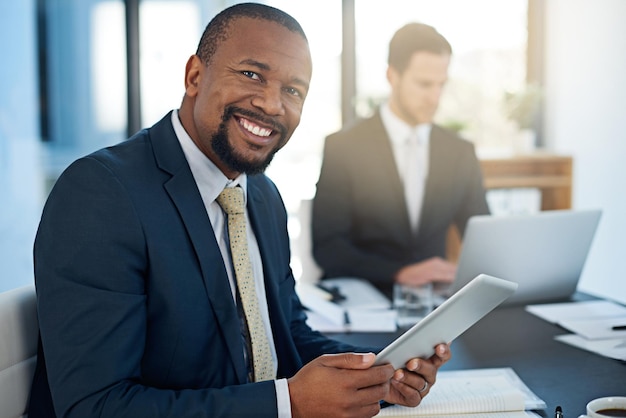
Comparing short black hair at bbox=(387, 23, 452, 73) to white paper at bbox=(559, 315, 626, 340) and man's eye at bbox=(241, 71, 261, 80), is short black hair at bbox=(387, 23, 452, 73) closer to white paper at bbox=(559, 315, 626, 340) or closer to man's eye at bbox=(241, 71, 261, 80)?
white paper at bbox=(559, 315, 626, 340)

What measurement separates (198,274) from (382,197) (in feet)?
4.97

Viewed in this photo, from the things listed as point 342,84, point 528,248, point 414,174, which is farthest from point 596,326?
point 342,84

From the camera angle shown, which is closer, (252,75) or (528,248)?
(252,75)

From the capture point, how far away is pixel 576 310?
1983 millimetres

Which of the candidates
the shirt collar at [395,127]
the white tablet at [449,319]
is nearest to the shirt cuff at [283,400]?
the white tablet at [449,319]

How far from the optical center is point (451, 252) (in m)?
4.41

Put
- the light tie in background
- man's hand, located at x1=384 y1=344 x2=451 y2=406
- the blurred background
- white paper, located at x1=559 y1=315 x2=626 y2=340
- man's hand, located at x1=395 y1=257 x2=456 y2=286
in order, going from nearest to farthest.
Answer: man's hand, located at x1=384 y1=344 x2=451 y2=406 < white paper, located at x1=559 y1=315 x2=626 y2=340 < man's hand, located at x1=395 y1=257 x2=456 y2=286 < the light tie in background < the blurred background

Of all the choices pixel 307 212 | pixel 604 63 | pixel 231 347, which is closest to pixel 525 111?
pixel 604 63

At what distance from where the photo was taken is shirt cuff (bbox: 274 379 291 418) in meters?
1.13

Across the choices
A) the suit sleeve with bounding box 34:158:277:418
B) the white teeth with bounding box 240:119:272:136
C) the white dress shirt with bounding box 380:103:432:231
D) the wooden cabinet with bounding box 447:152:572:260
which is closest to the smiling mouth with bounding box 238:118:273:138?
the white teeth with bounding box 240:119:272:136

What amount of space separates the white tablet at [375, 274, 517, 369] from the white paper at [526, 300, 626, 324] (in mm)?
756

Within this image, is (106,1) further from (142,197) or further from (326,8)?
(142,197)

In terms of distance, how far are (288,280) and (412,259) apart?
3.68 feet

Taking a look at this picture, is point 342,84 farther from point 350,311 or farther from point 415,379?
point 415,379
